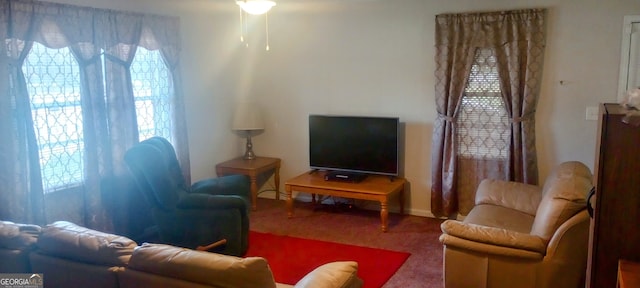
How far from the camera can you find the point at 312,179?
5.27 metres

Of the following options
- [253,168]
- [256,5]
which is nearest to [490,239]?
[256,5]

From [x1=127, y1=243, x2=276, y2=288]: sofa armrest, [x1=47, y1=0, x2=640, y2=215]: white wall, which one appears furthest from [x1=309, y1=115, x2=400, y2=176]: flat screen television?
[x1=127, y1=243, x2=276, y2=288]: sofa armrest

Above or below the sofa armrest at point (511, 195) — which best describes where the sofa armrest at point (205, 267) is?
above

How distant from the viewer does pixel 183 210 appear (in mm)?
4043

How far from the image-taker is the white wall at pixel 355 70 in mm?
4383

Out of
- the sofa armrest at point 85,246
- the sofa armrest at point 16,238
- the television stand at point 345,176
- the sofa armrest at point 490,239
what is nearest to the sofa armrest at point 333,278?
the sofa armrest at point 85,246

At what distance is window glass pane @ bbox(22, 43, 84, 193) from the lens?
3.70 metres

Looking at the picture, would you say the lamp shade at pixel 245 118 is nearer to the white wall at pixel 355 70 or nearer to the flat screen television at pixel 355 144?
the white wall at pixel 355 70

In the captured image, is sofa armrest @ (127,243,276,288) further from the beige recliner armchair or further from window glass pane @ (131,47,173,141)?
window glass pane @ (131,47,173,141)

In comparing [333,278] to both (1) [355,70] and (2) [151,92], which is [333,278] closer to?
(2) [151,92]

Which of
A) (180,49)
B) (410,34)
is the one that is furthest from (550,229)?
(180,49)

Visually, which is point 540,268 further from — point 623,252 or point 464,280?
point 623,252

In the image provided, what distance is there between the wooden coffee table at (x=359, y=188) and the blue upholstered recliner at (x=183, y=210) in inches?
41.8

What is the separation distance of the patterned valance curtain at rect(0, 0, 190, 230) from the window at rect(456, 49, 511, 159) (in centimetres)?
277
